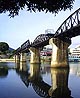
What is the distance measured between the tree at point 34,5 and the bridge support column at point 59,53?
238ft

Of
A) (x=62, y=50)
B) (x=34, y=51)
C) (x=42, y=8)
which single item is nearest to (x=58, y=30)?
(x=62, y=50)

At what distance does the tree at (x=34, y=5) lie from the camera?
19.1 meters

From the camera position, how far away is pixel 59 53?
93562 millimetres

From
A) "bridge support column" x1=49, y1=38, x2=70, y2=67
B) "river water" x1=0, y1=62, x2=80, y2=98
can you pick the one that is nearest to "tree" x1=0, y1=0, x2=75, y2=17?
"river water" x1=0, y1=62, x2=80, y2=98

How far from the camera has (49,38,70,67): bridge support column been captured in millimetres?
92881

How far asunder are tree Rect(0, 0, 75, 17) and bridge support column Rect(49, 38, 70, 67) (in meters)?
72.7

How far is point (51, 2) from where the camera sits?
63.1ft

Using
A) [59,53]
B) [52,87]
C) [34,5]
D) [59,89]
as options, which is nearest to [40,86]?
[52,87]

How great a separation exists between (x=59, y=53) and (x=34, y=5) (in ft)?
243

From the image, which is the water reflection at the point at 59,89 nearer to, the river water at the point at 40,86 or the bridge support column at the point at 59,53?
the river water at the point at 40,86

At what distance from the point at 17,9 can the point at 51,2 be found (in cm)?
255

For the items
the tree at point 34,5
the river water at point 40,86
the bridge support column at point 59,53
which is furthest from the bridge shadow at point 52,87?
the bridge support column at point 59,53

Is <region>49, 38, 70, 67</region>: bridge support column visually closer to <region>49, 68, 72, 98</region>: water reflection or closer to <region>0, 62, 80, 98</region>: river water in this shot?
<region>0, 62, 80, 98</region>: river water

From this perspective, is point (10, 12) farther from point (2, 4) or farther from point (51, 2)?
point (51, 2)
